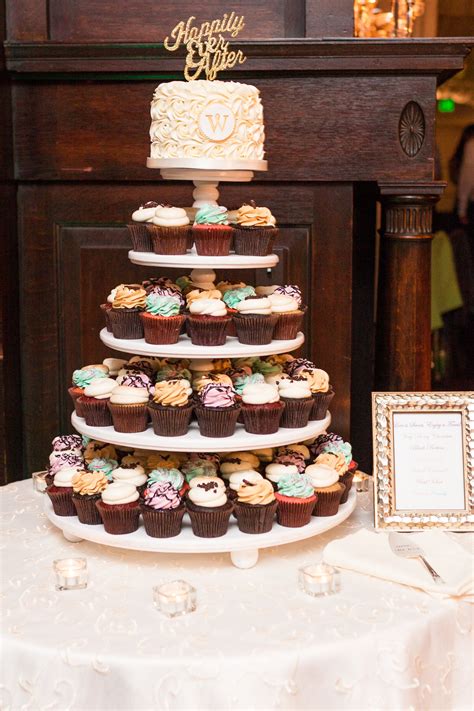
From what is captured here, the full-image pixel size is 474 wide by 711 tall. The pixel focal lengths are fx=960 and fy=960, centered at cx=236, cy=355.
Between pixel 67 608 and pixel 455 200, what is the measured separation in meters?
3.17

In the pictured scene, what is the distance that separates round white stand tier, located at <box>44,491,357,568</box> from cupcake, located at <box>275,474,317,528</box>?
19mm

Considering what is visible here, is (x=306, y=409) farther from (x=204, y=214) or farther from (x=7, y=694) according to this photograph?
(x=7, y=694)

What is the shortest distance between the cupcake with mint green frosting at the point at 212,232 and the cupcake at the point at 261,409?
1.12 feet

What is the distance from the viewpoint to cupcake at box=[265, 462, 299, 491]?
7.72ft

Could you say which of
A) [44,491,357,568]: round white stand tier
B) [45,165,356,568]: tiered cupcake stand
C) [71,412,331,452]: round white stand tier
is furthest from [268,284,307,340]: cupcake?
[44,491,357,568]: round white stand tier

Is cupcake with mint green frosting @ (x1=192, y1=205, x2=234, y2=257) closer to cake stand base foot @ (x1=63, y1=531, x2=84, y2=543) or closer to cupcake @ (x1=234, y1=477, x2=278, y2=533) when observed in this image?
cupcake @ (x1=234, y1=477, x2=278, y2=533)

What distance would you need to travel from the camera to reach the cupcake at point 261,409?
2.29m

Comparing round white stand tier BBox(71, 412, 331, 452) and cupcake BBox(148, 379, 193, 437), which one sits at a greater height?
cupcake BBox(148, 379, 193, 437)

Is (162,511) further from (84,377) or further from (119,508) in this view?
(84,377)

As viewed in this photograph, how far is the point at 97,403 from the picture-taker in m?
2.38

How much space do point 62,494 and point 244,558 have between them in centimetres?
48

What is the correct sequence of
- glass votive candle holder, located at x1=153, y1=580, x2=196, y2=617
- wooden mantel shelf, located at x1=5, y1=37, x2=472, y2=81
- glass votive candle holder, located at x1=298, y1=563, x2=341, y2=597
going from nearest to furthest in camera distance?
glass votive candle holder, located at x1=153, y1=580, x2=196, y2=617, glass votive candle holder, located at x1=298, y1=563, x2=341, y2=597, wooden mantel shelf, located at x1=5, y1=37, x2=472, y2=81

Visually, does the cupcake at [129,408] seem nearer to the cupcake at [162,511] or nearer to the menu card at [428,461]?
the cupcake at [162,511]

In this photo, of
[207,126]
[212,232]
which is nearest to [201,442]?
[212,232]
